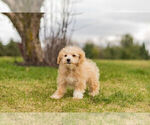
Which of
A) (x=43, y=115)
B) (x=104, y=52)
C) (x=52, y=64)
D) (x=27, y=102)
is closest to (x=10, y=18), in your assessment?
(x=52, y=64)

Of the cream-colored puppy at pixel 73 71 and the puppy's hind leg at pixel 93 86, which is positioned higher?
the cream-colored puppy at pixel 73 71

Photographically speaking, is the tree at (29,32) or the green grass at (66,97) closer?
the green grass at (66,97)

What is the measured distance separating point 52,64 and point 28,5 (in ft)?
5.86

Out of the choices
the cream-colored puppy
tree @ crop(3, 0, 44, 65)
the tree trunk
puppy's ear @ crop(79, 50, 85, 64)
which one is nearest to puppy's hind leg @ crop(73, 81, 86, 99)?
the cream-colored puppy

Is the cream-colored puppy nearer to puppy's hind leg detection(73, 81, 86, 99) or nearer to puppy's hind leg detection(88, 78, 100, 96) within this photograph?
puppy's hind leg detection(73, 81, 86, 99)

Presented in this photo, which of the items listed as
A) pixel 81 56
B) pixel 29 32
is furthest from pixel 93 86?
pixel 29 32

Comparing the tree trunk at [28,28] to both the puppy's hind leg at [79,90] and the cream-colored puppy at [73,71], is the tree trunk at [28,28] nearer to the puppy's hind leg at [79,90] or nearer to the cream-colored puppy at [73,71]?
the cream-colored puppy at [73,71]

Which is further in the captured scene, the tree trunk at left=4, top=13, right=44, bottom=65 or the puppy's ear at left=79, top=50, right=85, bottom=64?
the tree trunk at left=4, top=13, right=44, bottom=65

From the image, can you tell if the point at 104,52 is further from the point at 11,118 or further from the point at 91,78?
the point at 11,118

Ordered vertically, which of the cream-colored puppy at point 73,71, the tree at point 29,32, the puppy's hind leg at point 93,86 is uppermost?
the cream-colored puppy at point 73,71

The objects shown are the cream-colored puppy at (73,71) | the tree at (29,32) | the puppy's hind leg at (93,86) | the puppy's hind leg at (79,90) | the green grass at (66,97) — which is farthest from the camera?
the tree at (29,32)

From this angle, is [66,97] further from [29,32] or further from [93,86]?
[29,32]

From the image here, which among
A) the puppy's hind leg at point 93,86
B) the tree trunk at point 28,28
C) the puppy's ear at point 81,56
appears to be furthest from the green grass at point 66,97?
the tree trunk at point 28,28

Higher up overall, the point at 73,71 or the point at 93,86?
the point at 73,71
